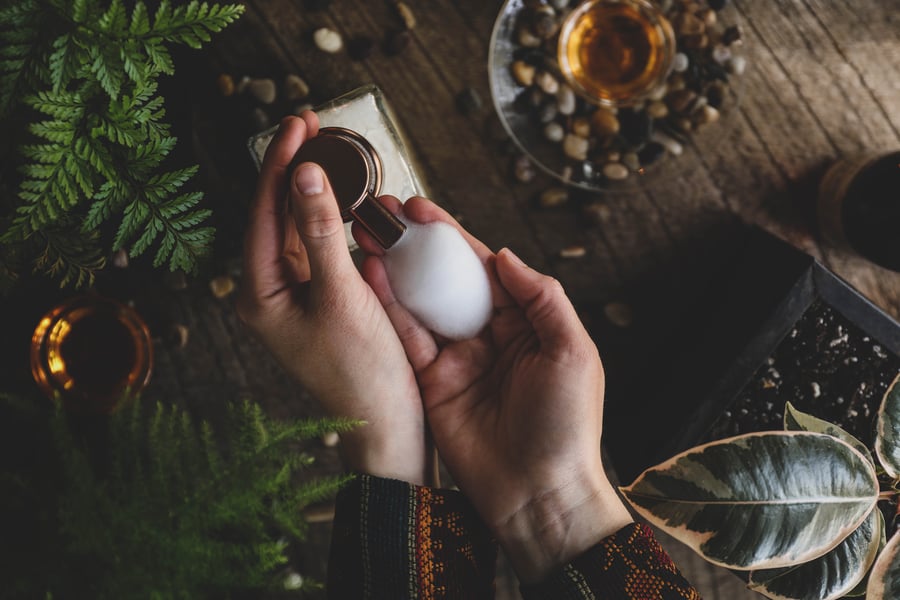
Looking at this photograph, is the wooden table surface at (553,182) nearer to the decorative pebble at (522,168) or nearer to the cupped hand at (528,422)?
the decorative pebble at (522,168)

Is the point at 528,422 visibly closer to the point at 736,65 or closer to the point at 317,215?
the point at 317,215

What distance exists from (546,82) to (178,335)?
1.95 ft

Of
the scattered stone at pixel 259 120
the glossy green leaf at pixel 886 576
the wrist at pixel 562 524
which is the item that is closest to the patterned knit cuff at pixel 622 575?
the wrist at pixel 562 524

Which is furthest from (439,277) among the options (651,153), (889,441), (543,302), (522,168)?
(889,441)

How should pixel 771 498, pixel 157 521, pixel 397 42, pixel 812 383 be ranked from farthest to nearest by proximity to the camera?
pixel 397 42
pixel 812 383
pixel 771 498
pixel 157 521

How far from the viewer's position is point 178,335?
894 mm

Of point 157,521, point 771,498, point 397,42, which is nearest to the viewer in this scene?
point 157,521

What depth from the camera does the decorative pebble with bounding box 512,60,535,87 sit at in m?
0.87

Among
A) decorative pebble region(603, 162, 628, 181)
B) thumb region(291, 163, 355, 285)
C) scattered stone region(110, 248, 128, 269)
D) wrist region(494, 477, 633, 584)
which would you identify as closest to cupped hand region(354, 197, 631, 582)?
wrist region(494, 477, 633, 584)

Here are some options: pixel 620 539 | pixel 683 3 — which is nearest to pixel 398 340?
pixel 620 539

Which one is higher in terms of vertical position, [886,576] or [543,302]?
[543,302]

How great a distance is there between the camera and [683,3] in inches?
34.3

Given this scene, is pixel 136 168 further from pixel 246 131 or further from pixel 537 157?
pixel 537 157

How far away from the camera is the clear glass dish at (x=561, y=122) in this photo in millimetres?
869
